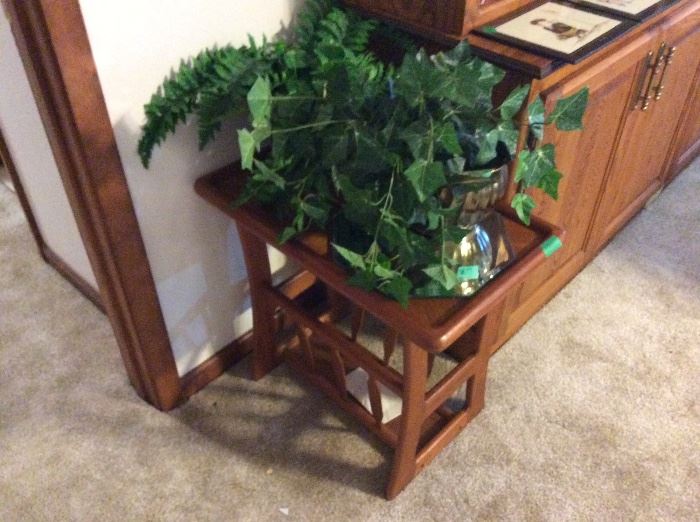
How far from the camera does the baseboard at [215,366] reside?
151 cm

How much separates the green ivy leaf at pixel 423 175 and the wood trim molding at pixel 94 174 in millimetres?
546

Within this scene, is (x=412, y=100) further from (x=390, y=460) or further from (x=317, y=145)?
(x=390, y=460)

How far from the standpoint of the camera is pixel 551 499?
1.33m

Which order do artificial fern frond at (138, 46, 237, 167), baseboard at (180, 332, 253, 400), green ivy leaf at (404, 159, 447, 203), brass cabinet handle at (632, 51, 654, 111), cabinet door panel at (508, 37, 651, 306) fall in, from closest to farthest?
1. green ivy leaf at (404, 159, 447, 203)
2. artificial fern frond at (138, 46, 237, 167)
3. cabinet door panel at (508, 37, 651, 306)
4. brass cabinet handle at (632, 51, 654, 111)
5. baseboard at (180, 332, 253, 400)

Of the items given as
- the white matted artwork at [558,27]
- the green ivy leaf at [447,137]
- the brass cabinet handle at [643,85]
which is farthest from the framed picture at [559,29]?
the green ivy leaf at [447,137]

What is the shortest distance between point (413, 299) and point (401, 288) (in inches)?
2.2

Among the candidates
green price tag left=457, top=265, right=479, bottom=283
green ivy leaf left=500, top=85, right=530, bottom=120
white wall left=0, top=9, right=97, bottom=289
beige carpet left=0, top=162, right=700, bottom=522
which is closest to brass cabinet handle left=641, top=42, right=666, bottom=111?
beige carpet left=0, top=162, right=700, bottom=522

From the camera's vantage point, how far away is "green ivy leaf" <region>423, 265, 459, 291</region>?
2.98 ft

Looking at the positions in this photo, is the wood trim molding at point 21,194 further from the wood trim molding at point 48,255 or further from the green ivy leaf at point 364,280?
the green ivy leaf at point 364,280

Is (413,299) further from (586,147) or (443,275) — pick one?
(586,147)

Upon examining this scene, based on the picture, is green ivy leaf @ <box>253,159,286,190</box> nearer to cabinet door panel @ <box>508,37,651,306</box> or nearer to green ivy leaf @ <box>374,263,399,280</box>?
green ivy leaf @ <box>374,263,399,280</box>

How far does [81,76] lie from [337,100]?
0.41 m

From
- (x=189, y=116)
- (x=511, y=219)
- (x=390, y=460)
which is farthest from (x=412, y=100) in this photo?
(x=390, y=460)

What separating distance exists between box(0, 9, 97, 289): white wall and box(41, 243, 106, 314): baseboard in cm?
2
